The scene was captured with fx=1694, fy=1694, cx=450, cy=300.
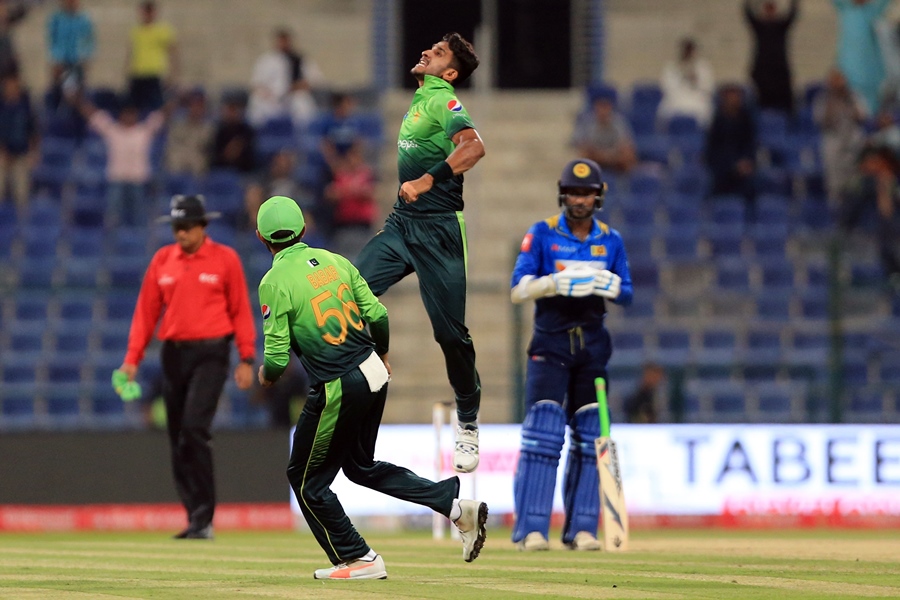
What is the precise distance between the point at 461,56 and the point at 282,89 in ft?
40.7

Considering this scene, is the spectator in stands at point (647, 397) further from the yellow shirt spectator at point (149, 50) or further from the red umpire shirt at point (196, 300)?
the yellow shirt spectator at point (149, 50)

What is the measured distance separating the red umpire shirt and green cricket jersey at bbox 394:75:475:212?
3.02 meters

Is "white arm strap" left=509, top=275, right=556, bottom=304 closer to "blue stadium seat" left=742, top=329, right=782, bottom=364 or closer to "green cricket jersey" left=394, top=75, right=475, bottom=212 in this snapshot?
"green cricket jersey" left=394, top=75, right=475, bottom=212

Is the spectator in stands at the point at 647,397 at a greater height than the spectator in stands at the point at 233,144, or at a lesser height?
lesser

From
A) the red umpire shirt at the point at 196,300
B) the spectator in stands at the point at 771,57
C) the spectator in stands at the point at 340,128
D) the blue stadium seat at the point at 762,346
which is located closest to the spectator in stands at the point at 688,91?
the spectator in stands at the point at 771,57

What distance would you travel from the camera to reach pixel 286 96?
21.4 meters

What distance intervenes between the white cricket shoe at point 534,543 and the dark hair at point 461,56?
9.85ft

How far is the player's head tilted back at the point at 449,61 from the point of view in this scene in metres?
9.31

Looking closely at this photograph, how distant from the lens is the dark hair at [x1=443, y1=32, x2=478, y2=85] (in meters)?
9.32

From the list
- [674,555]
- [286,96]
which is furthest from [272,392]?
[674,555]

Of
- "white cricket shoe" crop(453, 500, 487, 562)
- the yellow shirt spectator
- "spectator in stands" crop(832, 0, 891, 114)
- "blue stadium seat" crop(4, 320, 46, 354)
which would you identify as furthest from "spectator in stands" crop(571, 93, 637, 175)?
"white cricket shoe" crop(453, 500, 487, 562)

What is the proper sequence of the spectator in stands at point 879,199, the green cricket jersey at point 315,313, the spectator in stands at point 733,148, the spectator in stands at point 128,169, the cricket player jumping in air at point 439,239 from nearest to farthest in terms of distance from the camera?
the green cricket jersey at point 315,313 → the cricket player jumping in air at point 439,239 → the spectator in stands at point 879,199 → the spectator in stands at point 128,169 → the spectator in stands at point 733,148

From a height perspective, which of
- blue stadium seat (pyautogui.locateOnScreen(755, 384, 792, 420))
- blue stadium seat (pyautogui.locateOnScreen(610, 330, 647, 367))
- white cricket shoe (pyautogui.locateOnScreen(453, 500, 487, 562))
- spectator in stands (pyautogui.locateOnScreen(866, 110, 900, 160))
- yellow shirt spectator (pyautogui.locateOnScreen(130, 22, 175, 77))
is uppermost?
yellow shirt spectator (pyautogui.locateOnScreen(130, 22, 175, 77))

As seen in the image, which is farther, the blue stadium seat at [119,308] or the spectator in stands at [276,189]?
the spectator in stands at [276,189]
